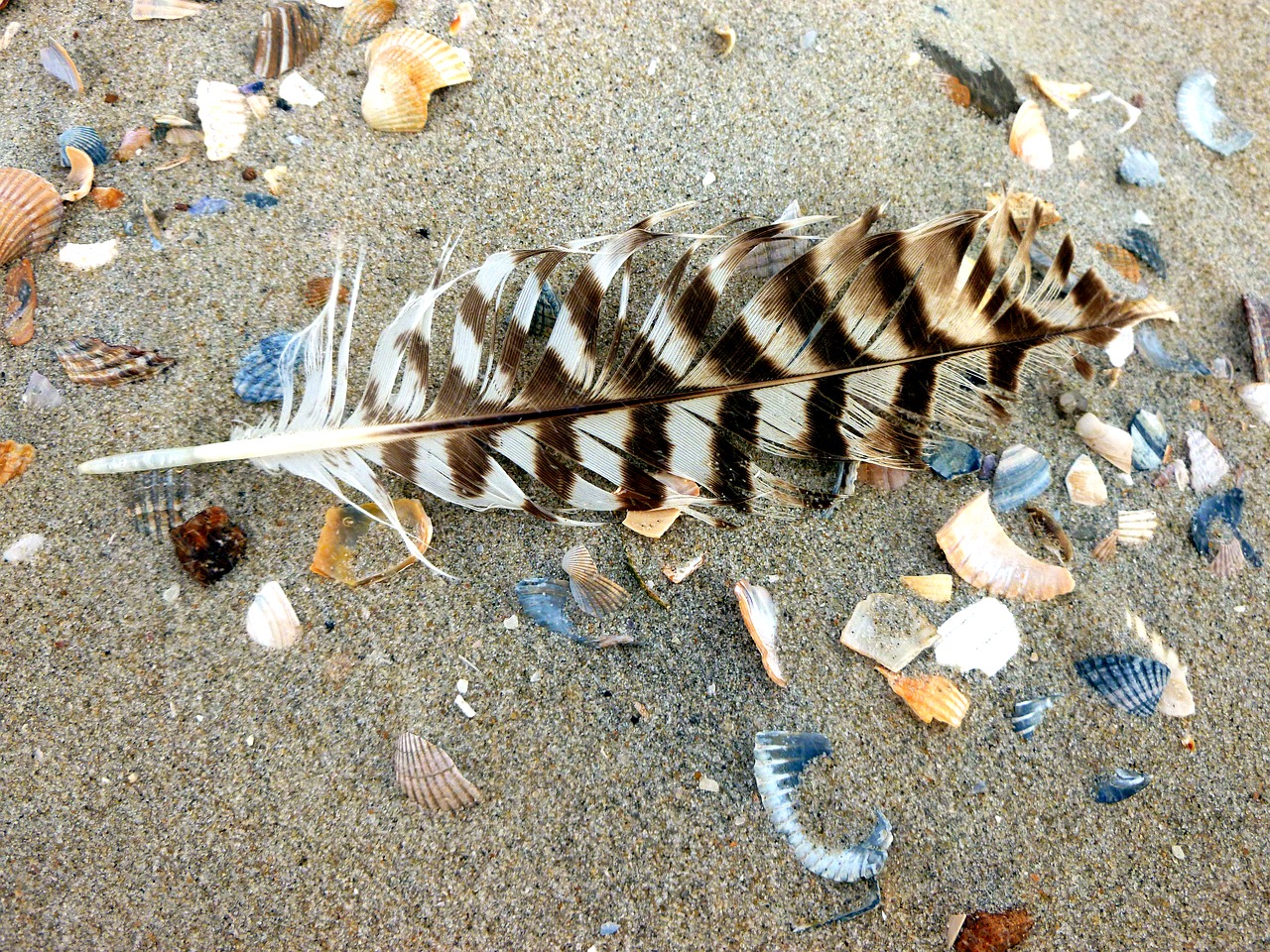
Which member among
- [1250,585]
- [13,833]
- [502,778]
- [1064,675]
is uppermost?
[1250,585]

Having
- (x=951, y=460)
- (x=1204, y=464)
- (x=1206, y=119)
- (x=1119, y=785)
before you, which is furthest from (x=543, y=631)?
(x=1206, y=119)

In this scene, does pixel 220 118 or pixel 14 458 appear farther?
pixel 220 118

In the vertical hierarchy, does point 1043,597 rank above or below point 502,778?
above

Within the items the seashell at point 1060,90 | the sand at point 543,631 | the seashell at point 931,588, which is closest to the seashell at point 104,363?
the sand at point 543,631

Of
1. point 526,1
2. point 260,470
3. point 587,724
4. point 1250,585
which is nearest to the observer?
point 587,724

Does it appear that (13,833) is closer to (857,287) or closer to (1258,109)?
(857,287)

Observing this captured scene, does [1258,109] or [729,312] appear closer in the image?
[729,312]

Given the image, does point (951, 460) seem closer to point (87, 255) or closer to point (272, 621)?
point (272, 621)

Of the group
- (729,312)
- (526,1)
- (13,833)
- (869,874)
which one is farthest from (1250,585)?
(13,833)
